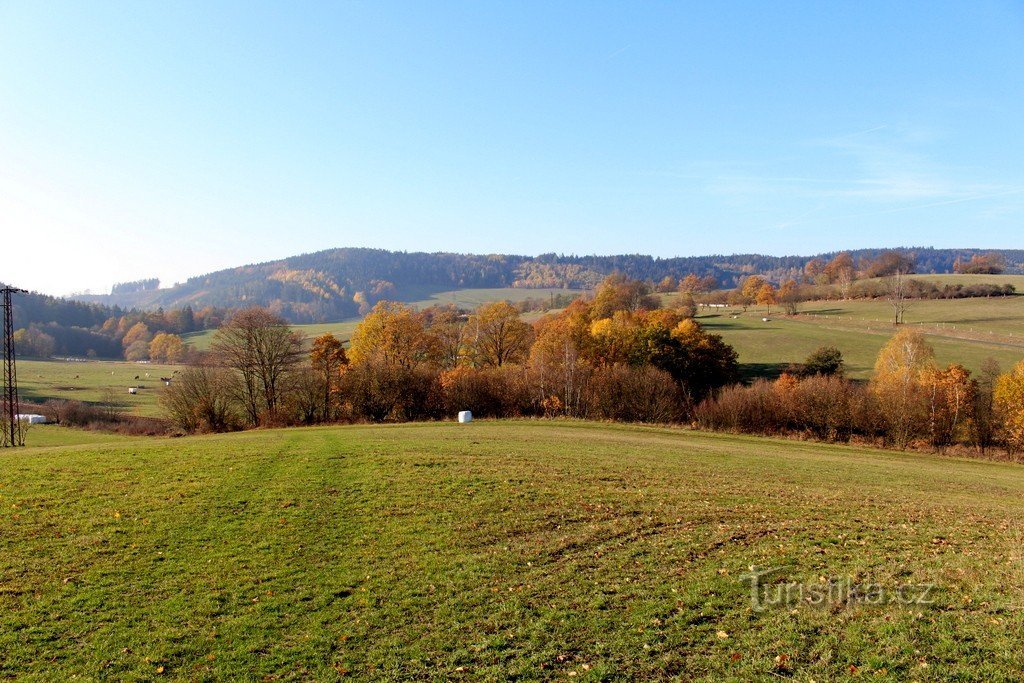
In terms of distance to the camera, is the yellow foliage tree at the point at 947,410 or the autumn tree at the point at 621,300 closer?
the yellow foliage tree at the point at 947,410

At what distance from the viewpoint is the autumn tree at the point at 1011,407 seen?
4878 centimetres

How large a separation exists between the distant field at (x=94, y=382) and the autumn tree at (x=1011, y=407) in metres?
86.4

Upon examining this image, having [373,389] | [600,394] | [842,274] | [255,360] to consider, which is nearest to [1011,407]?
[600,394]

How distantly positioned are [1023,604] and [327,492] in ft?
55.3

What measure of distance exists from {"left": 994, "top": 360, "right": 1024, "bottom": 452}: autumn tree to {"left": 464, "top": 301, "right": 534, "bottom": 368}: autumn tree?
49209 millimetres

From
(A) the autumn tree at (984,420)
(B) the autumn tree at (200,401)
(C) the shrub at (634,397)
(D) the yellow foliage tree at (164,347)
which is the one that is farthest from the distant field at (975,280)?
(D) the yellow foliage tree at (164,347)

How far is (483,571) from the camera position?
12594 mm

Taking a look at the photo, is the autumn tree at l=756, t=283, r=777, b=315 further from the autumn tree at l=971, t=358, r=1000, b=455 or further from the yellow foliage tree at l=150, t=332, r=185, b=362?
the yellow foliage tree at l=150, t=332, r=185, b=362

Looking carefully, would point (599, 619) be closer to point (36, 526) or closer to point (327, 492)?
point (327, 492)

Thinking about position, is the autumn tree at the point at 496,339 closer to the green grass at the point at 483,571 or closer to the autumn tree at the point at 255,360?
the autumn tree at the point at 255,360

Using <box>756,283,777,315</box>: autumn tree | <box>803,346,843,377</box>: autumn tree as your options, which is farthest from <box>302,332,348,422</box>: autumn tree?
<box>756,283,777,315</box>: autumn tree

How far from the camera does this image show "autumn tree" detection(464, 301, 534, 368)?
79.5m

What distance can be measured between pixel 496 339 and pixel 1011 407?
54.4m

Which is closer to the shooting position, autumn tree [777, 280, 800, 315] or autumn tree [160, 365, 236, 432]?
autumn tree [160, 365, 236, 432]
